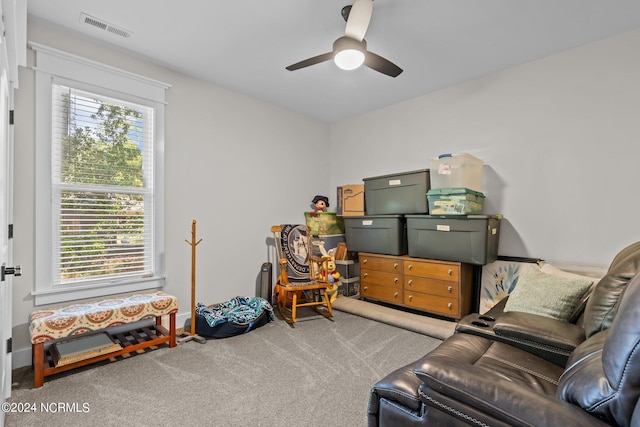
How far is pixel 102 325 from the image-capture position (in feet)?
7.46

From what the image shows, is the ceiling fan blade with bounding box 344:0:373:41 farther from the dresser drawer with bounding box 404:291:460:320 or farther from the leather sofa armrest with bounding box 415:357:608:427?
the dresser drawer with bounding box 404:291:460:320

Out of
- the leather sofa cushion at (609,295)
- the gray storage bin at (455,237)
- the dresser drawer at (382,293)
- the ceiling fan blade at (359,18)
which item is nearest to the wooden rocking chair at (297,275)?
the dresser drawer at (382,293)

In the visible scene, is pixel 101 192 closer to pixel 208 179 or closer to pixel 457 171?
pixel 208 179

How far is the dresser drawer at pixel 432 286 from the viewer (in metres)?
3.11

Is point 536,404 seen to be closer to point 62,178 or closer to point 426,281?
point 426,281

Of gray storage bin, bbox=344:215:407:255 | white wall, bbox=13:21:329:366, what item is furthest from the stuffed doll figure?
gray storage bin, bbox=344:215:407:255

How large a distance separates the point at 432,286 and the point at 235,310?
205cm

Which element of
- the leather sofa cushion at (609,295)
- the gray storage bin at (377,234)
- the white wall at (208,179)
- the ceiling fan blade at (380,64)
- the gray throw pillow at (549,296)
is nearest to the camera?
the leather sofa cushion at (609,295)

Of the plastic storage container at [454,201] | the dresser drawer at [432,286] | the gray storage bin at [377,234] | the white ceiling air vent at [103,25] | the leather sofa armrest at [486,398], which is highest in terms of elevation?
the white ceiling air vent at [103,25]

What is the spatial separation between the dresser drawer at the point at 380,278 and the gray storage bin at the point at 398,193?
71 cm

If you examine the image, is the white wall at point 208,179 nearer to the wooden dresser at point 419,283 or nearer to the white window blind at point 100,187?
the white window blind at point 100,187

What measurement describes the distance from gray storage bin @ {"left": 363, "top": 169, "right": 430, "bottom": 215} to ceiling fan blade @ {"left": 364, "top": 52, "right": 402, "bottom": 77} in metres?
1.29

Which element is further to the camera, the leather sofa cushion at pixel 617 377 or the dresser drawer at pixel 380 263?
the dresser drawer at pixel 380 263

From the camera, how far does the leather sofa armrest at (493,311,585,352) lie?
4.99 feet
